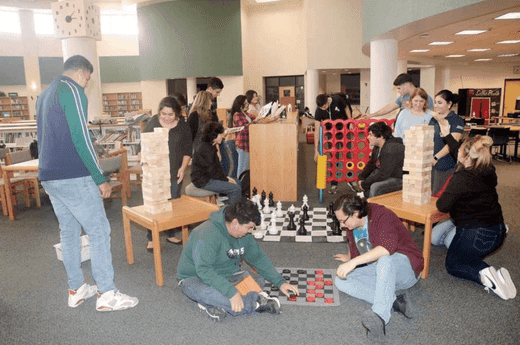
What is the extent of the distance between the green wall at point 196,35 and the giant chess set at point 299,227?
1150 centimetres

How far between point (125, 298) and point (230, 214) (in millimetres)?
A: 1098

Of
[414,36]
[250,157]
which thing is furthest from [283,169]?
[414,36]

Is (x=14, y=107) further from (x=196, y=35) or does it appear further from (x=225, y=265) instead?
(x=225, y=265)

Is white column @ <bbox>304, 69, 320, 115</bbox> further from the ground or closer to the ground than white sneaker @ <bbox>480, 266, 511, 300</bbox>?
further from the ground

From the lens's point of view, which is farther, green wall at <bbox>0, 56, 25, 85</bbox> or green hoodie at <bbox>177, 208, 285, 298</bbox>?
green wall at <bbox>0, 56, 25, 85</bbox>

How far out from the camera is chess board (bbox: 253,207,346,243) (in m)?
4.18

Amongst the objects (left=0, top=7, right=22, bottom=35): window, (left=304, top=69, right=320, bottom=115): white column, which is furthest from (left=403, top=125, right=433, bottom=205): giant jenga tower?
(left=0, top=7, right=22, bottom=35): window

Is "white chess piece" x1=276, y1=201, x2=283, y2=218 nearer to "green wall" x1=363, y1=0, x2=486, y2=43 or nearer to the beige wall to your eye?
"green wall" x1=363, y1=0, x2=486, y2=43

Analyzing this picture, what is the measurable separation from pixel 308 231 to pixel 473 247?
67.6 inches

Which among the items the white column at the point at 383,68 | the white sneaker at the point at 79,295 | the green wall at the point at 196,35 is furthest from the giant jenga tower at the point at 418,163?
the green wall at the point at 196,35

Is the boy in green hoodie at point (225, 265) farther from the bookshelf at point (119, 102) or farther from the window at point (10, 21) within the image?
the window at point (10, 21)

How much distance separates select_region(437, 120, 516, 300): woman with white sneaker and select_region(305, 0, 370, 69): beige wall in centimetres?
1225

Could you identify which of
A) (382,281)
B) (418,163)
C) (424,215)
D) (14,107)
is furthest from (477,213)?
(14,107)

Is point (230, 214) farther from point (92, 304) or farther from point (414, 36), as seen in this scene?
point (414, 36)
